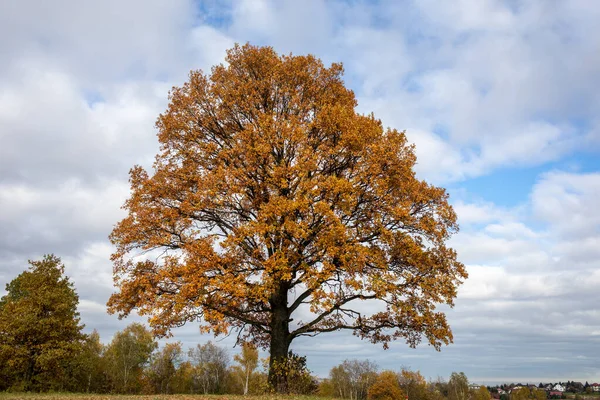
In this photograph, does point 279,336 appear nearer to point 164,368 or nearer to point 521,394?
point 164,368

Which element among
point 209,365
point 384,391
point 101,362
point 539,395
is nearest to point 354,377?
point 384,391

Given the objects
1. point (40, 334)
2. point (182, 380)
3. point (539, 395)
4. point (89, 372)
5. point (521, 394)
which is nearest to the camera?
point (40, 334)

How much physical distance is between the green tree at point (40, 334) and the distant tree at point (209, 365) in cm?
4311

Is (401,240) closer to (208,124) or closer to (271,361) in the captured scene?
(271,361)

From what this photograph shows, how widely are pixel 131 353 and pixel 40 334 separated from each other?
44950mm

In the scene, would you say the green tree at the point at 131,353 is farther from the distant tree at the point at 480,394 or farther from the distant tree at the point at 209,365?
the distant tree at the point at 480,394

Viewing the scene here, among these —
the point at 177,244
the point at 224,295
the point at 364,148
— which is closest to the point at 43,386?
the point at 177,244

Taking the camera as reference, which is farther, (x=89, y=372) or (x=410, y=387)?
(x=410, y=387)

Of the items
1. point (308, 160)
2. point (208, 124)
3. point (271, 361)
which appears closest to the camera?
point (308, 160)

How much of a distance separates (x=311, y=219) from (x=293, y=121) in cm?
493

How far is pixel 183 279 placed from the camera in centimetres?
1845

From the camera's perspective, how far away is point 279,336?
2131 cm

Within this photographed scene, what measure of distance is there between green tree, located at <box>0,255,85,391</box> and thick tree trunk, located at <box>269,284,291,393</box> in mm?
24325

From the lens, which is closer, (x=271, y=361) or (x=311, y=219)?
(x=311, y=219)
